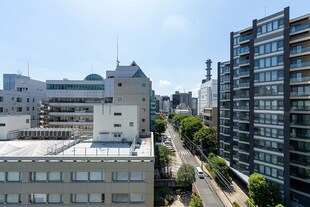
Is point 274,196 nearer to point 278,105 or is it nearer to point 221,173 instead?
point 221,173

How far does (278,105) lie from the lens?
39812mm

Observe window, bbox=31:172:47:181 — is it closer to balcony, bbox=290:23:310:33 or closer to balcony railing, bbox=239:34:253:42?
balcony, bbox=290:23:310:33

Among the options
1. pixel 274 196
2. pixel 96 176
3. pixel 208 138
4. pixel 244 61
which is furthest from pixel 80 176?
pixel 208 138

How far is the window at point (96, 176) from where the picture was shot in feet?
76.8

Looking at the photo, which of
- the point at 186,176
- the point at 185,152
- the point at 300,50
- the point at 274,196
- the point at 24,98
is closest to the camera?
the point at 274,196

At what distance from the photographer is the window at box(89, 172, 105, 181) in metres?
23.4

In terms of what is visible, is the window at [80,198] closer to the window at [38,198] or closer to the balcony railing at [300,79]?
the window at [38,198]

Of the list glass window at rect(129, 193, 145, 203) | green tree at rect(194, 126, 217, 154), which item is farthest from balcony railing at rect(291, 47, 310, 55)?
glass window at rect(129, 193, 145, 203)

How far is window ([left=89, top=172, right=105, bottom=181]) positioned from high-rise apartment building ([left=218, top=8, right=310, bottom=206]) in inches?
1268

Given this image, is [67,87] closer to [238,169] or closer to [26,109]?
[26,109]

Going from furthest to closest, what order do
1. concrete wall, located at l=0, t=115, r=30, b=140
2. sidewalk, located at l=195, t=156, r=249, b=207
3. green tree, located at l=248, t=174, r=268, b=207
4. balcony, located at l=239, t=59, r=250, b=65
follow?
balcony, located at l=239, t=59, r=250, b=65
sidewalk, located at l=195, t=156, r=249, b=207
green tree, located at l=248, t=174, r=268, b=207
concrete wall, located at l=0, t=115, r=30, b=140

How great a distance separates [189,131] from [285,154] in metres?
44.5

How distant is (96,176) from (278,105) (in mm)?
34323

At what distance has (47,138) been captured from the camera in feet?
120
